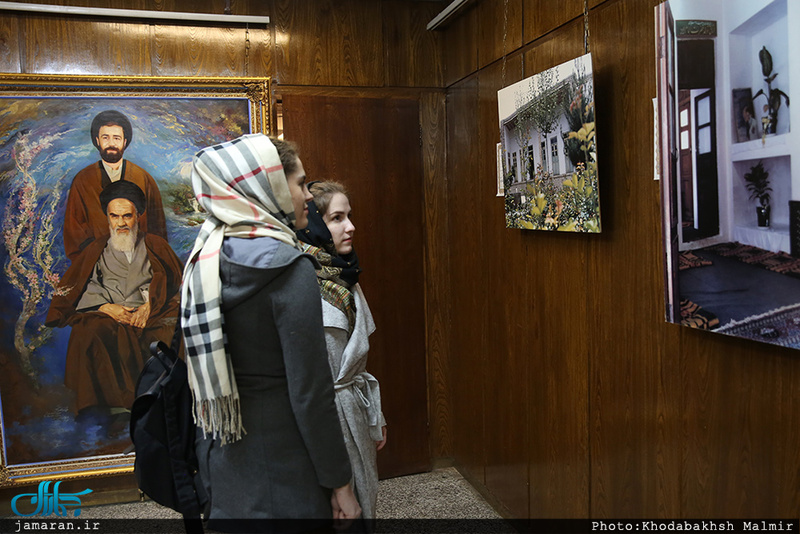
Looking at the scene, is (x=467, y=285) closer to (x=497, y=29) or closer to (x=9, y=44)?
(x=497, y=29)

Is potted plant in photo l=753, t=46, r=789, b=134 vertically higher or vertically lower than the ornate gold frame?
lower

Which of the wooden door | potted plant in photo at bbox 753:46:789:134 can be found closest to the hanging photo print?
potted plant in photo at bbox 753:46:789:134

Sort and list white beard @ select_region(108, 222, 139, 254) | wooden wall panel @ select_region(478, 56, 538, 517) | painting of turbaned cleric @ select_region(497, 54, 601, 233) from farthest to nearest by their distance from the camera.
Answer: white beard @ select_region(108, 222, 139, 254) → wooden wall panel @ select_region(478, 56, 538, 517) → painting of turbaned cleric @ select_region(497, 54, 601, 233)

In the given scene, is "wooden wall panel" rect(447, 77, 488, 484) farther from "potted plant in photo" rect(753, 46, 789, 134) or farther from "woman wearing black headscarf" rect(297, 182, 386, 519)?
"potted plant in photo" rect(753, 46, 789, 134)

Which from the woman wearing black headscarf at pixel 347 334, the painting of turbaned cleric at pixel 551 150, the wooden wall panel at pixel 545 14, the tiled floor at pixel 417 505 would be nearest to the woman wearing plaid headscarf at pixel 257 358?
the woman wearing black headscarf at pixel 347 334

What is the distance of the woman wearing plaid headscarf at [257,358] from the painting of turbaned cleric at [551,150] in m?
1.13

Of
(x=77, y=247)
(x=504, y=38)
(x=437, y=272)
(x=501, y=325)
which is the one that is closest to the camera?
(x=504, y=38)

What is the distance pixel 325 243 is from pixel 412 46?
192 centimetres

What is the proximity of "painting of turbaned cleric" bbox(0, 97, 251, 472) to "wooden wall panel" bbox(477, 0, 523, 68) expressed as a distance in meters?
1.55

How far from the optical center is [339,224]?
2.29 m

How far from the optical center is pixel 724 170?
1.59 m

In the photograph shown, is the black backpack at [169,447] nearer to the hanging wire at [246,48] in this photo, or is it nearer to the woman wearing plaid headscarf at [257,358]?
the woman wearing plaid headscarf at [257,358]

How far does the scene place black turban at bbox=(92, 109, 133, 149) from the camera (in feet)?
10.7

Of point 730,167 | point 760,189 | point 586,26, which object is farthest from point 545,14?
point 760,189
